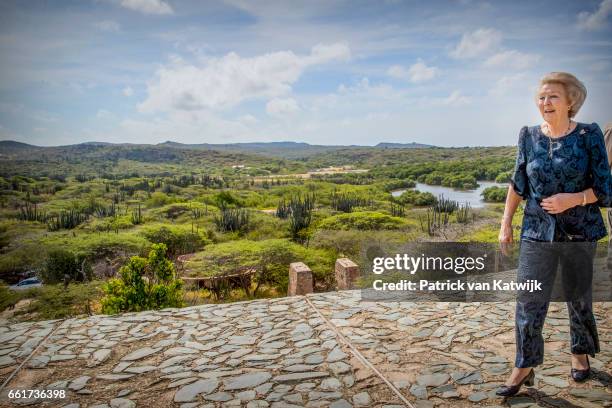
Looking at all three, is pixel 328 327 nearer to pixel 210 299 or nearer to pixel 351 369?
pixel 351 369

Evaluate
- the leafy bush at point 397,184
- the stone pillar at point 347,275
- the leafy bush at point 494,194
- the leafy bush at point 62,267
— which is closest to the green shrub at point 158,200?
the leafy bush at point 397,184

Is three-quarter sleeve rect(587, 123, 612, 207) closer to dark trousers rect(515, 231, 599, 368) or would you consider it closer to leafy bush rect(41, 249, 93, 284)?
dark trousers rect(515, 231, 599, 368)

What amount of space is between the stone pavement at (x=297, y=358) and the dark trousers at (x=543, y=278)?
1.45ft

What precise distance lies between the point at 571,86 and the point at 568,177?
1.69 ft

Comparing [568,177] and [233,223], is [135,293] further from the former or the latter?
[233,223]

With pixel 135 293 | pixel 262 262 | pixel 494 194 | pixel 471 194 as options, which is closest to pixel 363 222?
pixel 262 262

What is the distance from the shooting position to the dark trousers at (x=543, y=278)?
105 inches

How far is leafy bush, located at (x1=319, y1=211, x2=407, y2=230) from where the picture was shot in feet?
58.2

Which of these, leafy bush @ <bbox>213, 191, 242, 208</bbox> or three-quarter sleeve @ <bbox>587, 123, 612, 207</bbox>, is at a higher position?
three-quarter sleeve @ <bbox>587, 123, 612, 207</bbox>

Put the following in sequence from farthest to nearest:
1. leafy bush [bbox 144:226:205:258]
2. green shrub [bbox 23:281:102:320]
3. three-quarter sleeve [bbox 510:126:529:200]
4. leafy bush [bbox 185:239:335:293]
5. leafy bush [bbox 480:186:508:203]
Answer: leafy bush [bbox 480:186:508:203] → leafy bush [bbox 144:226:205:258] → leafy bush [bbox 185:239:335:293] → green shrub [bbox 23:281:102:320] → three-quarter sleeve [bbox 510:126:529:200]

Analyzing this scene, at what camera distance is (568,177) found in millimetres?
2605

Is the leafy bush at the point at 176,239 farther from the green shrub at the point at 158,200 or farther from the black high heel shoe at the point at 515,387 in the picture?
the black high heel shoe at the point at 515,387

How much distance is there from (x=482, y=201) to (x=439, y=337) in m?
20.1

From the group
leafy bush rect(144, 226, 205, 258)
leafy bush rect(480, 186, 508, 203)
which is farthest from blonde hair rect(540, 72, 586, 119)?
leafy bush rect(480, 186, 508, 203)
